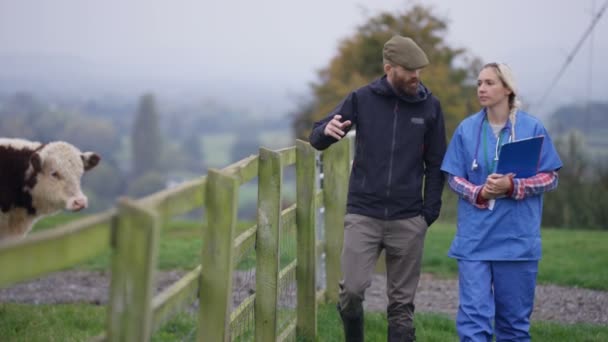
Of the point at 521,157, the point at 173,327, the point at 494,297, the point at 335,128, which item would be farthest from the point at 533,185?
the point at 173,327

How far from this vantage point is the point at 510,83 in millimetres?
5273

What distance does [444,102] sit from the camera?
21609 millimetres

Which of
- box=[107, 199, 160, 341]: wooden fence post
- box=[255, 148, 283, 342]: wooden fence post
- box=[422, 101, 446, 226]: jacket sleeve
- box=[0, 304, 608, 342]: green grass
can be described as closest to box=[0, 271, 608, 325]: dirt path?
box=[0, 304, 608, 342]: green grass

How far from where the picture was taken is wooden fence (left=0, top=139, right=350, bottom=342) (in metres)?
2.78

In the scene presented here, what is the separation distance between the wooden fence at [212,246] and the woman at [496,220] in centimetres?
118

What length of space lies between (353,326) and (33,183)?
88.8 inches

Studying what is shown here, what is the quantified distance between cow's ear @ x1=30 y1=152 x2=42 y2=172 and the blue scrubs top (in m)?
2.55

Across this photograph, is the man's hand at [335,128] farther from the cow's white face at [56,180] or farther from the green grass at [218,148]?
the green grass at [218,148]

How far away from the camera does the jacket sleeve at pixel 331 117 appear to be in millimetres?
5559

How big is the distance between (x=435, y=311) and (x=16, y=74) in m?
42.6

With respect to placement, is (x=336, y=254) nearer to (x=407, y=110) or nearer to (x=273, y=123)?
(x=407, y=110)

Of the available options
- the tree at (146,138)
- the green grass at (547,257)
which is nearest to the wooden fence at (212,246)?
the green grass at (547,257)

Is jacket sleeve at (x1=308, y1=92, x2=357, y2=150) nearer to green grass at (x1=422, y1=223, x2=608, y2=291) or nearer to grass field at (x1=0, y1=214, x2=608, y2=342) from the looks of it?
grass field at (x1=0, y1=214, x2=608, y2=342)

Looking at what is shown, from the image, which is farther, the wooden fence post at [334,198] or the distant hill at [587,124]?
the distant hill at [587,124]
